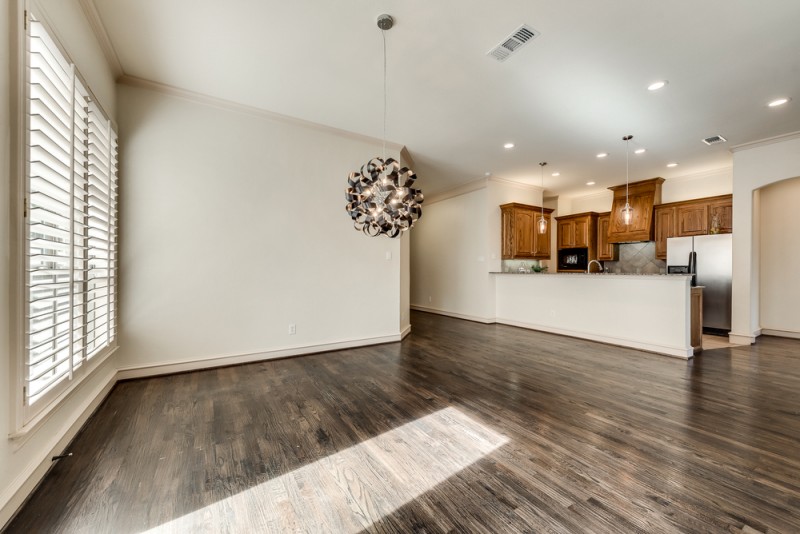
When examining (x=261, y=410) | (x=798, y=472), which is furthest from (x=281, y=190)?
(x=798, y=472)

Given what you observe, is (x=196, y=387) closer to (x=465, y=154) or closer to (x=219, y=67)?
(x=219, y=67)

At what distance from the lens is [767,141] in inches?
180

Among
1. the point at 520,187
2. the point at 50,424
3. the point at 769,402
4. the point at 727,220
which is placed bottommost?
the point at 769,402

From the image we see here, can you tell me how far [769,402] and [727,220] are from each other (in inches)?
178

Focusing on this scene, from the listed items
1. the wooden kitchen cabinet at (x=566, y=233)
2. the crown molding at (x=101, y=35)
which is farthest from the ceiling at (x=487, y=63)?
the wooden kitchen cabinet at (x=566, y=233)

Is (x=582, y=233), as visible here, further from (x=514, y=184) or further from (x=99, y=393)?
(x=99, y=393)

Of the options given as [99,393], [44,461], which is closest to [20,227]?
[44,461]

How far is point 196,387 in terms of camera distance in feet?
10.1

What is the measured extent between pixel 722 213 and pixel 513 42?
5973 mm

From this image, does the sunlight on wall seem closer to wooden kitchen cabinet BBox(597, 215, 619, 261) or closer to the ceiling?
the ceiling

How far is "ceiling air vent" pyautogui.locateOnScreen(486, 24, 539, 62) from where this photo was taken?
8.35 feet

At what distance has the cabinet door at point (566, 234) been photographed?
26.2ft

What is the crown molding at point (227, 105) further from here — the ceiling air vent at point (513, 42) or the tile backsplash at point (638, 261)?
the tile backsplash at point (638, 261)

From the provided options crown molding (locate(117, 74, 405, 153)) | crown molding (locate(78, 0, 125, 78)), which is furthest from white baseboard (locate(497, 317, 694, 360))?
crown molding (locate(78, 0, 125, 78))
